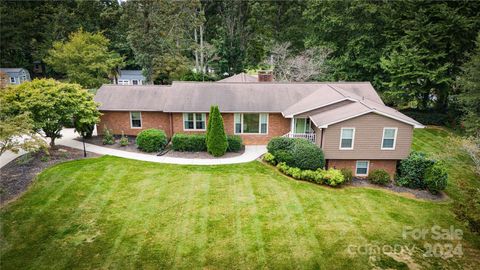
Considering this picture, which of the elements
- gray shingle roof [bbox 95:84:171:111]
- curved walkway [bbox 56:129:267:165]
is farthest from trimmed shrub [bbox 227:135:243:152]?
gray shingle roof [bbox 95:84:171:111]

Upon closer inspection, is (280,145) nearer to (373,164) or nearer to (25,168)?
(373,164)

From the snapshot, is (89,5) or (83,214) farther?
(89,5)

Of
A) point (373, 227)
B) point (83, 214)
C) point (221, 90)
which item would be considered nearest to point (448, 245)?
point (373, 227)

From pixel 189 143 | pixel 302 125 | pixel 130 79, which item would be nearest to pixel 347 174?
pixel 302 125

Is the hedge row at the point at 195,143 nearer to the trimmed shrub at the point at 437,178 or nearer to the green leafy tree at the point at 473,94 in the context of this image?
the trimmed shrub at the point at 437,178

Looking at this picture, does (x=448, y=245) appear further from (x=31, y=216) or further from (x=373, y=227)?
(x=31, y=216)

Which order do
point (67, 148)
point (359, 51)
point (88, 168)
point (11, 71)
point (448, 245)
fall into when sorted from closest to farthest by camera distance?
point (448, 245) < point (88, 168) < point (67, 148) < point (359, 51) < point (11, 71)
